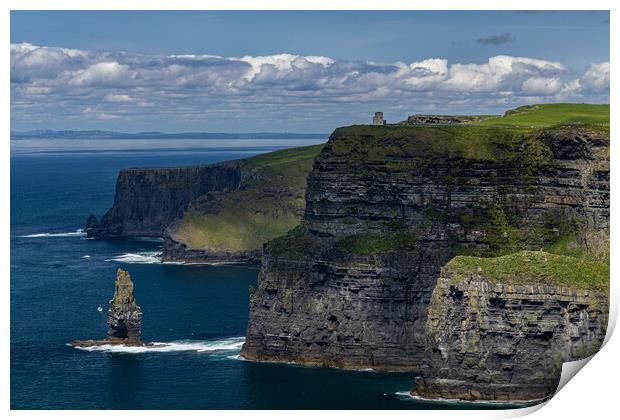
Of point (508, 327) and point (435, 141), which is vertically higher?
point (435, 141)

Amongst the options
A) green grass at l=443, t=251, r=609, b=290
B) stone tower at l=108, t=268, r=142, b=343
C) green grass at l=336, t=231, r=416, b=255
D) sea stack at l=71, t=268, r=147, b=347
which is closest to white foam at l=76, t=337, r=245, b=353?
sea stack at l=71, t=268, r=147, b=347

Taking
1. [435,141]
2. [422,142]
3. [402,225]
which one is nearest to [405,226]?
[402,225]

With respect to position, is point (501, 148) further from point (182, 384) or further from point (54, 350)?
point (54, 350)

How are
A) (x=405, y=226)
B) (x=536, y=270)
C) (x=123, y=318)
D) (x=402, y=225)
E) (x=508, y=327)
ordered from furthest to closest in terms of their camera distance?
(x=123, y=318) < (x=402, y=225) < (x=405, y=226) < (x=536, y=270) < (x=508, y=327)

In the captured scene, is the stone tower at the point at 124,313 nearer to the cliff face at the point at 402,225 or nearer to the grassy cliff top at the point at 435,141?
the cliff face at the point at 402,225

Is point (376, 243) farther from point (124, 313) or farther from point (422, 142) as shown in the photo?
point (124, 313)
